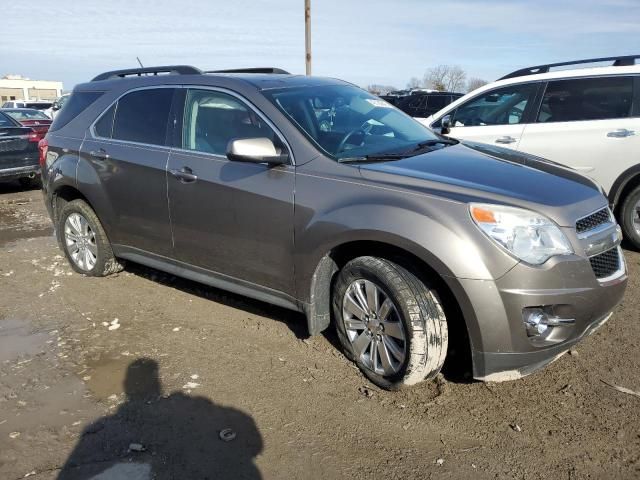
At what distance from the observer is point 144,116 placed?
177 inches

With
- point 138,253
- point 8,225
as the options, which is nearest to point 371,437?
A: point 138,253

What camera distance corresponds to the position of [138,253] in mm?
4648

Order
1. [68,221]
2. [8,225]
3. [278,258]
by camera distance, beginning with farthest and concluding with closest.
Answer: [8,225]
[68,221]
[278,258]

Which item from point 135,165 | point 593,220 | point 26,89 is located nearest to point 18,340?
point 135,165

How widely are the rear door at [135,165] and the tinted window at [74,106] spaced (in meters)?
0.30

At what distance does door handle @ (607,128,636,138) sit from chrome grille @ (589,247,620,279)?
2.91m

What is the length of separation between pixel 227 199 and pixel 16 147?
308 inches

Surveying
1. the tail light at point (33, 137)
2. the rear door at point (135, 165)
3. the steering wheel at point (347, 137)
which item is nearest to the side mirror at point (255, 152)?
the steering wheel at point (347, 137)

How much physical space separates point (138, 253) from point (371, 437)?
270 cm

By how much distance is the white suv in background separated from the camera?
5.60 m

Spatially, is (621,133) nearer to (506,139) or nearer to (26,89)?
(506,139)

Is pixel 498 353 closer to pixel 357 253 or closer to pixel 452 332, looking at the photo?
pixel 452 332

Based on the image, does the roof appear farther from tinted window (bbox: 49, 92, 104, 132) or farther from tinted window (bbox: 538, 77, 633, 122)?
tinted window (bbox: 538, 77, 633, 122)

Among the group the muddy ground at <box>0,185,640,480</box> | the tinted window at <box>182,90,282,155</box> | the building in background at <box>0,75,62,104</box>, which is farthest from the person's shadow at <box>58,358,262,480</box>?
the building in background at <box>0,75,62,104</box>
